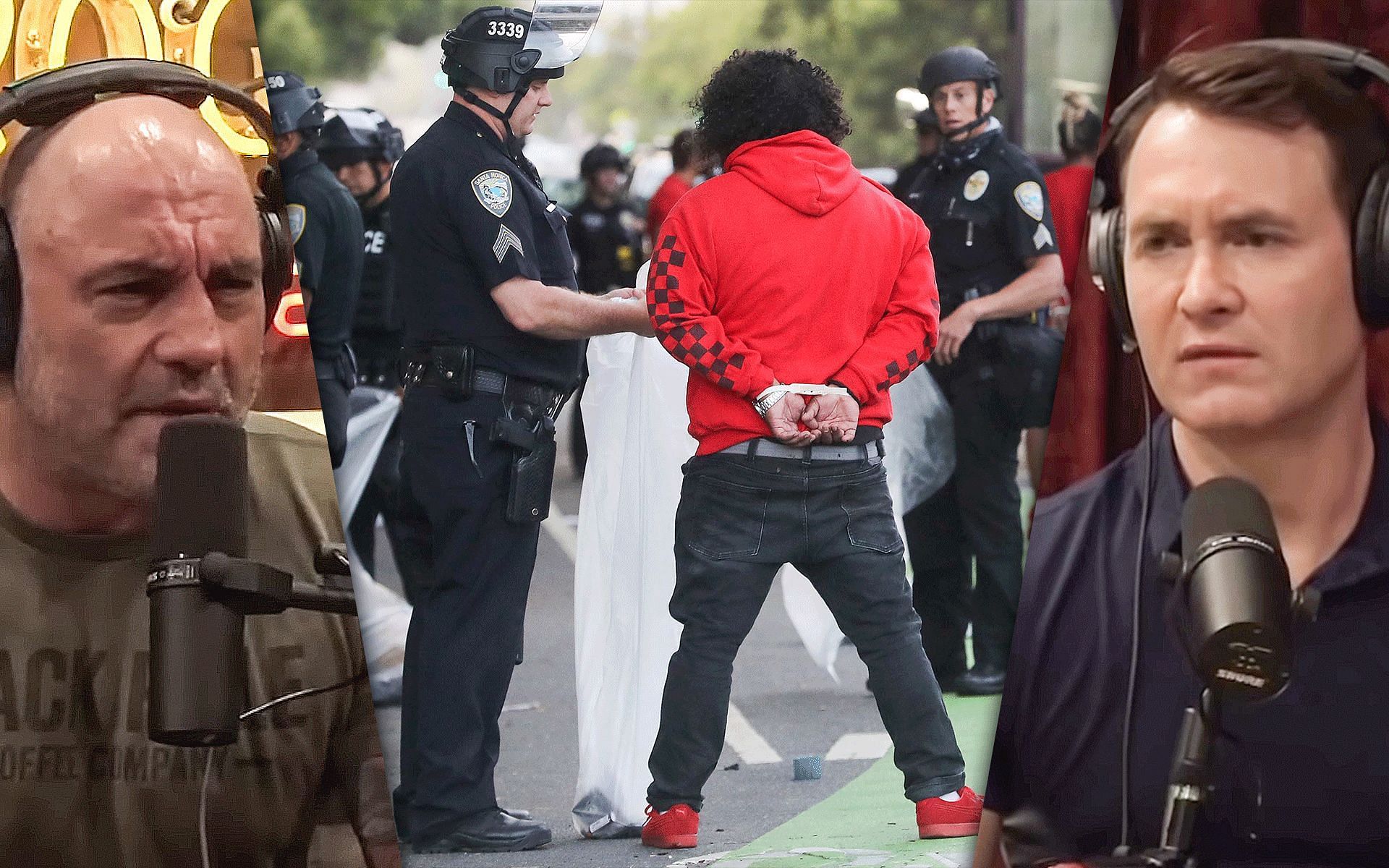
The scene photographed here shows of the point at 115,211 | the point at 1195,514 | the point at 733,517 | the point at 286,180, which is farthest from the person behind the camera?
the point at 733,517

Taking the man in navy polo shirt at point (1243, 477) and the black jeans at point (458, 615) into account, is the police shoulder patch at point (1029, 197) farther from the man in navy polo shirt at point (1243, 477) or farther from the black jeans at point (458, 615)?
the black jeans at point (458, 615)

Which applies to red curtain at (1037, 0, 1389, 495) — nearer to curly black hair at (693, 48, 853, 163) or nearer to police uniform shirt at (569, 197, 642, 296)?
curly black hair at (693, 48, 853, 163)

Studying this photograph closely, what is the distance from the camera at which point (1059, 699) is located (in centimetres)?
248

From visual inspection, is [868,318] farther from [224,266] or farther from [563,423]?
[224,266]

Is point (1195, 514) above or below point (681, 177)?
below

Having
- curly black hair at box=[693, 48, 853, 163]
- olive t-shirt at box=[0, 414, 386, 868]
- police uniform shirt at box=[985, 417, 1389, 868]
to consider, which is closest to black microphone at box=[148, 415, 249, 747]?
olive t-shirt at box=[0, 414, 386, 868]

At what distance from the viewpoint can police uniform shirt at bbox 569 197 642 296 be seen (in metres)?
3.03

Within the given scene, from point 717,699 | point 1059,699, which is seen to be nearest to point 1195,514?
point 1059,699

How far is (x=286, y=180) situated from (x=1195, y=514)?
1455mm

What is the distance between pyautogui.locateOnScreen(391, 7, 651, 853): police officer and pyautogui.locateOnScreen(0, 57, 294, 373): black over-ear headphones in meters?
0.30

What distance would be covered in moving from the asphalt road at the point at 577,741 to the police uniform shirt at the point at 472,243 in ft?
0.66

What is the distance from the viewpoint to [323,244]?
9.07 ft

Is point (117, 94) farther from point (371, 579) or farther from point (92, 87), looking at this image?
point (371, 579)

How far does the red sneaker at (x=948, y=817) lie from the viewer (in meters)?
2.96
